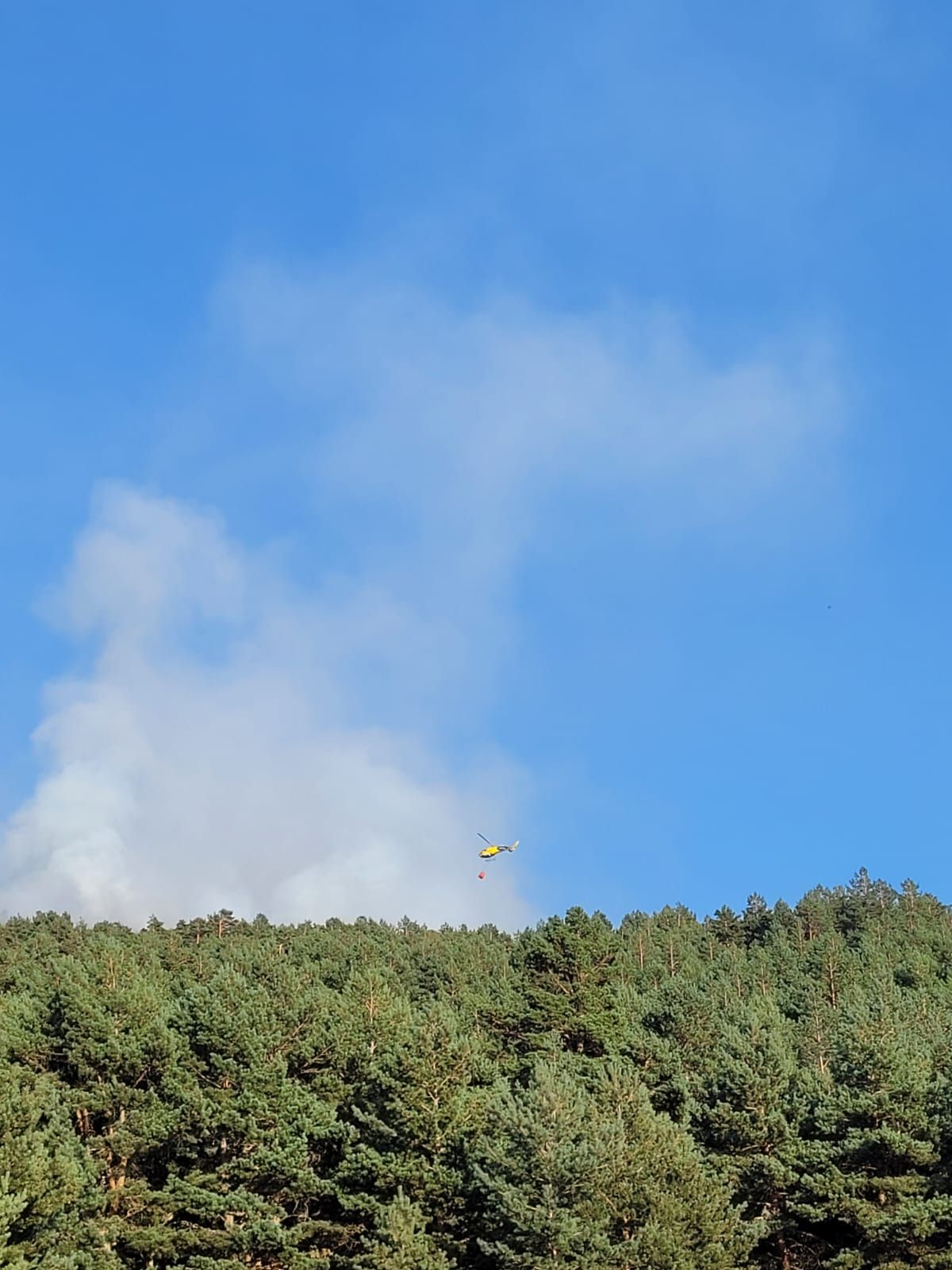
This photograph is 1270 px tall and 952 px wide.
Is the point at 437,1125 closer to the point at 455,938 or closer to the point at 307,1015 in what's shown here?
the point at 307,1015

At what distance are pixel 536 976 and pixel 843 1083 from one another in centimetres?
2171

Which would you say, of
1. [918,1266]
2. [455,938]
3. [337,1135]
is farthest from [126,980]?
[455,938]

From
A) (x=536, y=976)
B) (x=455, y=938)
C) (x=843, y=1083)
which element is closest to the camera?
(x=843, y=1083)

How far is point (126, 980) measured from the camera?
6359 centimetres

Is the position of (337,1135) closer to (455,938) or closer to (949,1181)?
(949,1181)

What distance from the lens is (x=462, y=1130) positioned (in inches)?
1853

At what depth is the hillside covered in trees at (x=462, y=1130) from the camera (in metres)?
41.8

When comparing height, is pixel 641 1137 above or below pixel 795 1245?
above

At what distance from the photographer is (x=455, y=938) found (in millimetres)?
143750

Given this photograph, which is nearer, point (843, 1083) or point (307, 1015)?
point (843, 1083)

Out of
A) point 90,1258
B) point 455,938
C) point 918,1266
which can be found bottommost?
point 918,1266

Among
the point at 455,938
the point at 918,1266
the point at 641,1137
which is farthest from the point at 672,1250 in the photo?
the point at 455,938

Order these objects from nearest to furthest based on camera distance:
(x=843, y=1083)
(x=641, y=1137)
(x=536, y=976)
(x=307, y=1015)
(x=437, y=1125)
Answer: (x=641, y=1137), (x=437, y=1125), (x=843, y=1083), (x=307, y=1015), (x=536, y=976)

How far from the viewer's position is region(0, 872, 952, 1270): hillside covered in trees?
4184 cm
